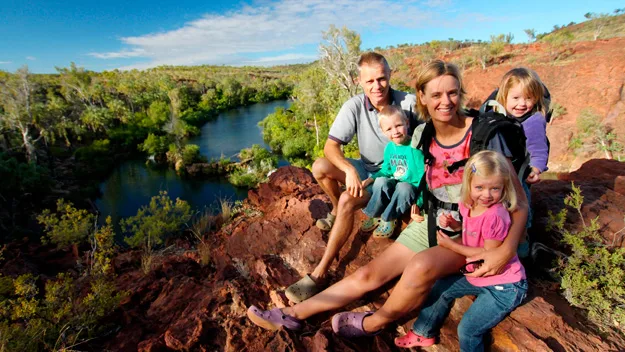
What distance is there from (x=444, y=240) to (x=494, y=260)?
29 cm

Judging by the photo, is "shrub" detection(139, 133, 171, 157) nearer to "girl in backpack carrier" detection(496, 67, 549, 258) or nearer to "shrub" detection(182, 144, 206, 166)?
"shrub" detection(182, 144, 206, 166)

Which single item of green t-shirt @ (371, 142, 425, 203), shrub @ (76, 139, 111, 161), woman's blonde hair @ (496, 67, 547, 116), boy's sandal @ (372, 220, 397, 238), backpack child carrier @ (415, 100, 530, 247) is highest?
woman's blonde hair @ (496, 67, 547, 116)

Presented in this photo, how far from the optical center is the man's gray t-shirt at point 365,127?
288 centimetres

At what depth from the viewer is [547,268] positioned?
2.51m

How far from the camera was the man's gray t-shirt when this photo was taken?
2.88 metres

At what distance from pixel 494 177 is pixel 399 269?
3.10ft

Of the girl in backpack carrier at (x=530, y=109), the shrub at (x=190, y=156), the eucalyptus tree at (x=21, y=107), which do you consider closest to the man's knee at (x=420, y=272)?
the girl in backpack carrier at (x=530, y=109)

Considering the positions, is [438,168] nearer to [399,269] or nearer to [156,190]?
[399,269]

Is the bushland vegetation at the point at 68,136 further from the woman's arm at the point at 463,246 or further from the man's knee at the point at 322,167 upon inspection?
the woman's arm at the point at 463,246

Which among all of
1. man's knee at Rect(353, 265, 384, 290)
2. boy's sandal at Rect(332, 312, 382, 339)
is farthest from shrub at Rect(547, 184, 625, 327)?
boy's sandal at Rect(332, 312, 382, 339)

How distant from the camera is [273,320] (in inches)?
86.7

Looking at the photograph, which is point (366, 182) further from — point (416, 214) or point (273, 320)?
point (273, 320)

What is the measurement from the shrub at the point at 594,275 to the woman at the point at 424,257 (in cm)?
94

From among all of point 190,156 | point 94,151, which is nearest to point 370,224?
point 190,156
